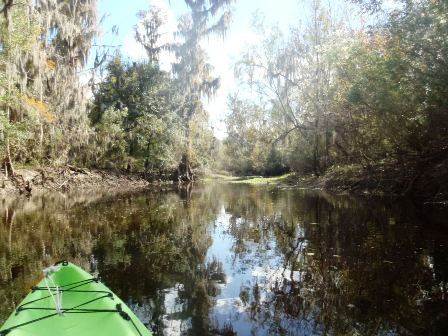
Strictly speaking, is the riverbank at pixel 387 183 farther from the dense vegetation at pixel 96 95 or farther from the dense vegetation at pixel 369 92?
the dense vegetation at pixel 96 95

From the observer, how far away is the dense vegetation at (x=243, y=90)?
12.9 metres

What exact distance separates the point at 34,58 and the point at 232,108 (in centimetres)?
4230

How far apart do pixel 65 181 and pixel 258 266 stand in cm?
2237

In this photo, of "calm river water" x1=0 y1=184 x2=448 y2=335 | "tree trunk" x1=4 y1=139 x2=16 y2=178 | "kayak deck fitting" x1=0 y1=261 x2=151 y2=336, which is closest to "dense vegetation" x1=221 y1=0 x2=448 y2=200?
"calm river water" x1=0 y1=184 x2=448 y2=335

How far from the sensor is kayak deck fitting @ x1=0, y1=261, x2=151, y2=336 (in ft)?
10.6

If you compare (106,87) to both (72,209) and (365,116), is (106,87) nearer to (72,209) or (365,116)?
(72,209)

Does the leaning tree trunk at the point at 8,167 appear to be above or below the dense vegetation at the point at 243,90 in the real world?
below

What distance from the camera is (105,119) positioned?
2894 centimetres

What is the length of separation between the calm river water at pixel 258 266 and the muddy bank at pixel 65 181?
32.7ft

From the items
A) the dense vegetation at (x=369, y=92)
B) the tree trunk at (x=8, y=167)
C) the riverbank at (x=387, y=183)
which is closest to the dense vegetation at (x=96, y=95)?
the tree trunk at (x=8, y=167)

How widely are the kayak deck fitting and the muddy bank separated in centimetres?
1705

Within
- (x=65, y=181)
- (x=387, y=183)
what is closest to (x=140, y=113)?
(x=65, y=181)

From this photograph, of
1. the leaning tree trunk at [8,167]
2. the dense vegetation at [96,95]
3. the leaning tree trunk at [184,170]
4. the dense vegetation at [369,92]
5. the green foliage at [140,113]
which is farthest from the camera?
the leaning tree trunk at [184,170]

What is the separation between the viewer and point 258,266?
635 centimetres
